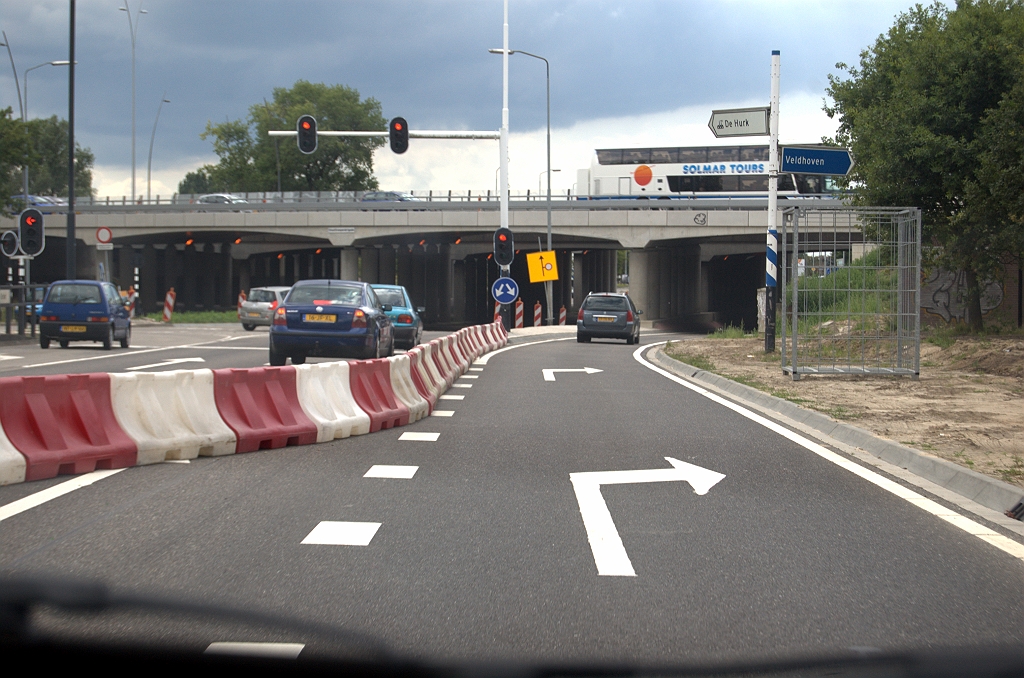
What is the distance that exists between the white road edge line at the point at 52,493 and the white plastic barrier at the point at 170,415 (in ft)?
1.43

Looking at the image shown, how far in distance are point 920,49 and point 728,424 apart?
15.1 meters

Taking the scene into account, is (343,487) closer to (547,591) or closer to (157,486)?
(157,486)

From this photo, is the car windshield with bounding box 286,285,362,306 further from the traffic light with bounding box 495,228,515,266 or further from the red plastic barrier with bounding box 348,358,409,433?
the traffic light with bounding box 495,228,515,266

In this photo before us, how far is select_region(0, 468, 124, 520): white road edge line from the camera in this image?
633cm

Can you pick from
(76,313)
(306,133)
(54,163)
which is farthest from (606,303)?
(54,163)

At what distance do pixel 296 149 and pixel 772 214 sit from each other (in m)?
93.6

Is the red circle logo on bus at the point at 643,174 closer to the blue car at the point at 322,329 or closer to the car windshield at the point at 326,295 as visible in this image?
the car windshield at the point at 326,295

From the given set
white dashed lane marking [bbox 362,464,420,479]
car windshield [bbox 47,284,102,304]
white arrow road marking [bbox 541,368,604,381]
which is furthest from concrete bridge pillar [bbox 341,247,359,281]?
white dashed lane marking [bbox 362,464,420,479]

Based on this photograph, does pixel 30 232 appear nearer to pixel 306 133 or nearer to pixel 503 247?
pixel 306 133

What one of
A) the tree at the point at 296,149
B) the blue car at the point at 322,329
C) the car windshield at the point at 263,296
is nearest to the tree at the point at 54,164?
the tree at the point at 296,149

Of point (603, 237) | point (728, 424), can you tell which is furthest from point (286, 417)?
point (603, 237)

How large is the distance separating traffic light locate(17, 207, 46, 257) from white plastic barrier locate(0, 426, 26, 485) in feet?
73.7

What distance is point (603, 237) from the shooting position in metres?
58.4

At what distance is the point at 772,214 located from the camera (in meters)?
21.6
